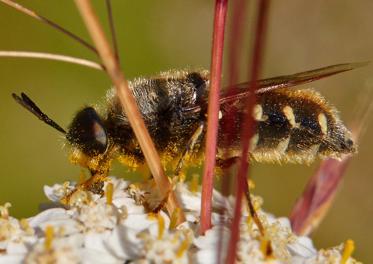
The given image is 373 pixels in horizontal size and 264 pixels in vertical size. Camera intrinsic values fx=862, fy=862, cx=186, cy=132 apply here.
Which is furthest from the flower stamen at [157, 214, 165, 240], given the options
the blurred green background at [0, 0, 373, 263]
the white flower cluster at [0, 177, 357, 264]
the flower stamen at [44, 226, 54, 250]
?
the blurred green background at [0, 0, 373, 263]

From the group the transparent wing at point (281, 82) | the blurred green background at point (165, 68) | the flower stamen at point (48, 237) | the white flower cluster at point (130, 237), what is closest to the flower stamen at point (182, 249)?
the white flower cluster at point (130, 237)

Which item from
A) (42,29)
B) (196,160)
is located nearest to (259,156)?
(196,160)

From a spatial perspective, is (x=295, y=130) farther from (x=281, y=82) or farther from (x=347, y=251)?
(x=347, y=251)

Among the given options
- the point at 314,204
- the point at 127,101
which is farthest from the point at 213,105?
the point at 314,204

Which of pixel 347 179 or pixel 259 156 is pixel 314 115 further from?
pixel 347 179

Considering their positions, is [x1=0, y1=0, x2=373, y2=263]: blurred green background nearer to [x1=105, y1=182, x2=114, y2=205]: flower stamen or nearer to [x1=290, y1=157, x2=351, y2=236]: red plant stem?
[x1=290, y1=157, x2=351, y2=236]: red plant stem
